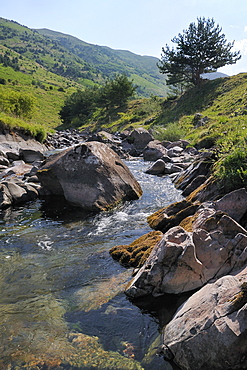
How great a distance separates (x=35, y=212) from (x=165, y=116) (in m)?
47.2

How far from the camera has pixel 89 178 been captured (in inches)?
495

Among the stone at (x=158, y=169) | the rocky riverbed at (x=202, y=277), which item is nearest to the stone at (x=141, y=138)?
the stone at (x=158, y=169)

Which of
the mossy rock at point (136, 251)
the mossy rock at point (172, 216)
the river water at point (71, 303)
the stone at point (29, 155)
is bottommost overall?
the stone at point (29, 155)

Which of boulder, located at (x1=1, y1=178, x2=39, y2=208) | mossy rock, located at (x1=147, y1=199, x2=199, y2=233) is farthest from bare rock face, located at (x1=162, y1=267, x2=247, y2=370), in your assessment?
boulder, located at (x1=1, y1=178, x2=39, y2=208)

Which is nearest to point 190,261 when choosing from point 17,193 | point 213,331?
point 213,331

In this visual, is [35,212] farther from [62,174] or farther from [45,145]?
[45,145]

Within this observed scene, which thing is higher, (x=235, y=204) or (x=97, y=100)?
(x=97, y=100)

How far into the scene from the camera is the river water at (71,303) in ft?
13.9

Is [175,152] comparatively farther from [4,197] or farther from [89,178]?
[4,197]

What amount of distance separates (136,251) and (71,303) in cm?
238

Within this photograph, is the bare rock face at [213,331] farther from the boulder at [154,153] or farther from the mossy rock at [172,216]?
the boulder at [154,153]

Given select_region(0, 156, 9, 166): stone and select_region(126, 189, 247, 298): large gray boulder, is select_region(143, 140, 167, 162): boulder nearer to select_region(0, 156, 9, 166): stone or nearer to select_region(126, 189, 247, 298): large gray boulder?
select_region(0, 156, 9, 166): stone

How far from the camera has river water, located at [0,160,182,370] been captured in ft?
13.9

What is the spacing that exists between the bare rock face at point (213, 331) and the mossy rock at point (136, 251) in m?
2.65
